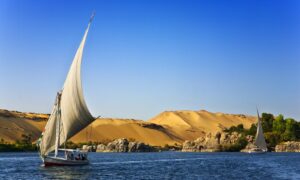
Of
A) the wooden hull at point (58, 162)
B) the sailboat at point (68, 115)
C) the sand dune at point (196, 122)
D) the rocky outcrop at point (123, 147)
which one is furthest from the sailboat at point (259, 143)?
the sand dune at point (196, 122)

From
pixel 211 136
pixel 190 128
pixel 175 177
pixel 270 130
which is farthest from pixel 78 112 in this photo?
pixel 190 128

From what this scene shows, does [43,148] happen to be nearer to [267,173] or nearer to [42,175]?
[42,175]

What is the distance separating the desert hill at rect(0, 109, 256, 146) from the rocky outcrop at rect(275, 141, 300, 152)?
3794 centimetres

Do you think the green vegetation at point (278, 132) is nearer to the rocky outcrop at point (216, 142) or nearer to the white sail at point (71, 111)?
the rocky outcrop at point (216, 142)

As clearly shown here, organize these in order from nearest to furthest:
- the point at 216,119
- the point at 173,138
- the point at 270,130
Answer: the point at 270,130 → the point at 173,138 → the point at 216,119

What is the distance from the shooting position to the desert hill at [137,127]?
4953 inches

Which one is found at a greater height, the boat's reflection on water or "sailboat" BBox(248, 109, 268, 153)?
"sailboat" BBox(248, 109, 268, 153)

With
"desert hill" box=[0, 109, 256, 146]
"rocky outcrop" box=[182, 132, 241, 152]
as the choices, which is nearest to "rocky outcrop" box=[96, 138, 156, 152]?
"desert hill" box=[0, 109, 256, 146]

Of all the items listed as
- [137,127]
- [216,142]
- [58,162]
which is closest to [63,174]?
[58,162]

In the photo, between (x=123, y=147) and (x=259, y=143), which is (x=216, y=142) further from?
(x=123, y=147)

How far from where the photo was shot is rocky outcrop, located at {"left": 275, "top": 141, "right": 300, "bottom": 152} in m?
94.3

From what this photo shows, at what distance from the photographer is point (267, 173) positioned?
41531 mm

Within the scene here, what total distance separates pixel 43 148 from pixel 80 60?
904cm

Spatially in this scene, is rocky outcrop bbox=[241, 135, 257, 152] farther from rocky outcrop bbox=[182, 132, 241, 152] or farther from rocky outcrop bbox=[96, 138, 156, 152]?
rocky outcrop bbox=[96, 138, 156, 152]
